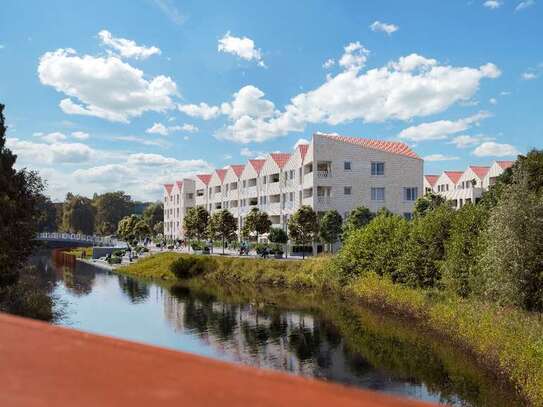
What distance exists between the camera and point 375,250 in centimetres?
3534

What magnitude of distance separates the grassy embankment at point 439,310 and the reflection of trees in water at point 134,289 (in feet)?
13.9

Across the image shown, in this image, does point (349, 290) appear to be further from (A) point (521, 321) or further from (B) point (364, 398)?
(B) point (364, 398)

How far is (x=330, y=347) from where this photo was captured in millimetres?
23625

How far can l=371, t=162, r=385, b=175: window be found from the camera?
5744 cm

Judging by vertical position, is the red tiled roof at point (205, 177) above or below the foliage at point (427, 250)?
above

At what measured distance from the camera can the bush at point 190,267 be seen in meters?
53.8

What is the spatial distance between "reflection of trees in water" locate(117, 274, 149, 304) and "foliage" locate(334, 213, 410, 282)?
51.4 ft

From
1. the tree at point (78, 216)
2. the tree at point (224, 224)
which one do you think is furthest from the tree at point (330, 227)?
the tree at point (78, 216)

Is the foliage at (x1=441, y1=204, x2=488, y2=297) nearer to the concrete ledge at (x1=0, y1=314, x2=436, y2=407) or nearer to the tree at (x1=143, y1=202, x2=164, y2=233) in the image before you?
the concrete ledge at (x1=0, y1=314, x2=436, y2=407)

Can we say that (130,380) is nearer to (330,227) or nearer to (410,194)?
(330,227)

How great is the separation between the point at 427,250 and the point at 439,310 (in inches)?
202

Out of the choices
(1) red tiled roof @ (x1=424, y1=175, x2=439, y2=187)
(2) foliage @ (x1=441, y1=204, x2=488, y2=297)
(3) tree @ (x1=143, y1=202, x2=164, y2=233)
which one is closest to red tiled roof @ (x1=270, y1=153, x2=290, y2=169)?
(1) red tiled roof @ (x1=424, y1=175, x2=439, y2=187)

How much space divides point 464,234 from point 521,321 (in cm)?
787

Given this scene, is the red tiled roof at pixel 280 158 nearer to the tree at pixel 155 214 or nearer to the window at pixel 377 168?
the window at pixel 377 168
